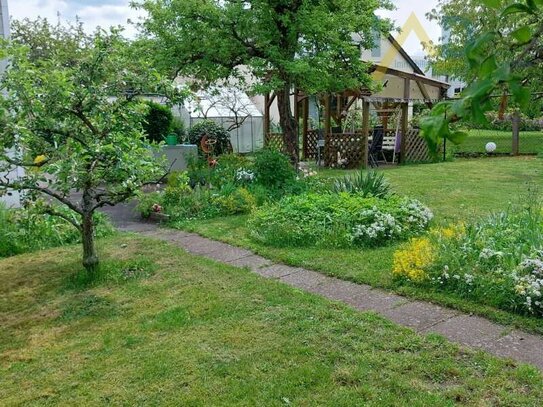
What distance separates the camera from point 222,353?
3.21 metres

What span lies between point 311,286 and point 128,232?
3.46m

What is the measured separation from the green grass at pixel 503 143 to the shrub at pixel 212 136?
7.79 meters

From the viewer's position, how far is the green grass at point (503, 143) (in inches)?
674

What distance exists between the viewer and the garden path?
10.6 ft

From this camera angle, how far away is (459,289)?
161 inches

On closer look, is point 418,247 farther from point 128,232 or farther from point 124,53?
point 128,232

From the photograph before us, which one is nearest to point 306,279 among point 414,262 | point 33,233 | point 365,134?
point 414,262

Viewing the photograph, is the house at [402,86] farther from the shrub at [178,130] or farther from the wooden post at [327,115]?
the shrub at [178,130]

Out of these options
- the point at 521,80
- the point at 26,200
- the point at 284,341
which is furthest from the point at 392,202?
the point at 521,80

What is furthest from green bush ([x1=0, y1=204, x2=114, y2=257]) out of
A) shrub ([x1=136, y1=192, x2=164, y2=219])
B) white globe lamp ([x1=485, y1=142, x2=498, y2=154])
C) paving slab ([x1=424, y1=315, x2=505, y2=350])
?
white globe lamp ([x1=485, y1=142, x2=498, y2=154])

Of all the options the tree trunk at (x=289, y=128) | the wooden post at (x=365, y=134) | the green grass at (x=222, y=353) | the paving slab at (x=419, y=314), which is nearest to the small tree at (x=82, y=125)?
the green grass at (x=222, y=353)

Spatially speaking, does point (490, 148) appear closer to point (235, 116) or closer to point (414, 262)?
point (235, 116)

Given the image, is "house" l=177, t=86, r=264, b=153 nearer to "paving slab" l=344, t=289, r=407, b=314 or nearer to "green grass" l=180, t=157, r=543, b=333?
"green grass" l=180, t=157, r=543, b=333

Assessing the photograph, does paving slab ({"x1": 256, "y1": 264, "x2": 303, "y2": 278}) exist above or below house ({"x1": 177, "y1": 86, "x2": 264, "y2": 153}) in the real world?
below
